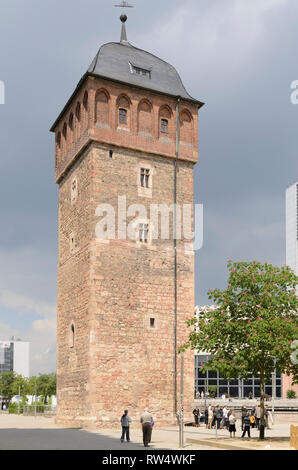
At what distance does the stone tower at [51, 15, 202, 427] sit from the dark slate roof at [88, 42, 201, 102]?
0.27 ft

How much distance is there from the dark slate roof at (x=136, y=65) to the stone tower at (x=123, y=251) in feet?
0.27

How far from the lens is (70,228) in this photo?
116 feet

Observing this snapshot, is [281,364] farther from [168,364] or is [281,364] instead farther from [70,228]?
[70,228]

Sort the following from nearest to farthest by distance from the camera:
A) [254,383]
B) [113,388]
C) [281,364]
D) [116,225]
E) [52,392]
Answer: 1. [281,364]
2. [113,388]
3. [116,225]
4. [254,383]
5. [52,392]

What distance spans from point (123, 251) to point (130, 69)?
1068 centimetres

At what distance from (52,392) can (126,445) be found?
8091 centimetres

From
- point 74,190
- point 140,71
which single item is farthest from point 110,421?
point 140,71

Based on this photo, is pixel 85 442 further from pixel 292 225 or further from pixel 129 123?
pixel 292 225

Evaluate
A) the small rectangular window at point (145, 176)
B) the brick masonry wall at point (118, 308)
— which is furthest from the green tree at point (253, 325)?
the small rectangular window at point (145, 176)

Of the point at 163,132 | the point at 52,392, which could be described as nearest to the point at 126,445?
the point at 163,132

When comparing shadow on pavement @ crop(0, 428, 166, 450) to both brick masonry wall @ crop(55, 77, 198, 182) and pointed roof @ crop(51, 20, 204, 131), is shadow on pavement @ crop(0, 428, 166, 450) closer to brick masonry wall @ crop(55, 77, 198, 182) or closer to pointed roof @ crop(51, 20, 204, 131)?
brick masonry wall @ crop(55, 77, 198, 182)

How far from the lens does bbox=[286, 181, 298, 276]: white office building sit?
144125 mm

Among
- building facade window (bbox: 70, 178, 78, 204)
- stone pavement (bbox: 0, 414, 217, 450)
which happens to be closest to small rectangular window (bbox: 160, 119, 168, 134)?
building facade window (bbox: 70, 178, 78, 204)

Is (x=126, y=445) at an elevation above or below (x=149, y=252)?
below
